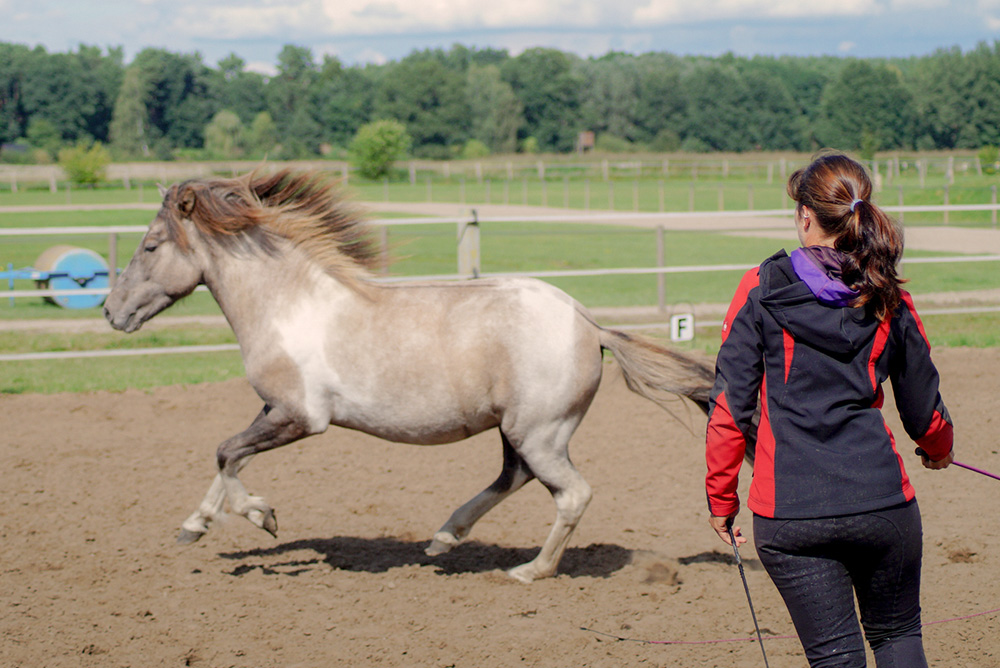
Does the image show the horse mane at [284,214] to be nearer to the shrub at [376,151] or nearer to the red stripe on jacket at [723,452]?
the red stripe on jacket at [723,452]

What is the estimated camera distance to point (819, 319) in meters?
1.99

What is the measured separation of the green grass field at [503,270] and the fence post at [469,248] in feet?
1.03

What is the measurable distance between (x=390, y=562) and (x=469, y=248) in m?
4.79

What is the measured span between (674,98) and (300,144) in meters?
37.0

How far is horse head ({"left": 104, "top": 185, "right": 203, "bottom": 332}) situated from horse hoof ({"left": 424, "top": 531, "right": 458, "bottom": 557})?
5.54 ft

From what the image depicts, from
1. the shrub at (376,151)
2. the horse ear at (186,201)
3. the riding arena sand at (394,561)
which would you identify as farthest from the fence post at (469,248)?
the shrub at (376,151)

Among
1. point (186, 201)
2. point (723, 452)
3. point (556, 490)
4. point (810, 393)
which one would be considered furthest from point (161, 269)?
point (810, 393)

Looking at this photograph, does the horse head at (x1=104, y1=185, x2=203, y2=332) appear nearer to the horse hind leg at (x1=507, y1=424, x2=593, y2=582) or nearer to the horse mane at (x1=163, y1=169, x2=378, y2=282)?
the horse mane at (x1=163, y1=169, x2=378, y2=282)

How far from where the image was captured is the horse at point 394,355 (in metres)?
4.01

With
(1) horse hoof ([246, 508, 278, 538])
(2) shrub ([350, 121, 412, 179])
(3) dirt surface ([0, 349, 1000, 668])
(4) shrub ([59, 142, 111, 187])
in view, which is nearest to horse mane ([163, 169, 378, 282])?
(1) horse hoof ([246, 508, 278, 538])

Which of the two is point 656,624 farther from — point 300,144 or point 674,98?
point 674,98

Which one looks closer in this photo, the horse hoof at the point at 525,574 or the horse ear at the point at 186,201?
the horse hoof at the point at 525,574

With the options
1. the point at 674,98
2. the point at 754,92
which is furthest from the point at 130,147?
the point at 754,92

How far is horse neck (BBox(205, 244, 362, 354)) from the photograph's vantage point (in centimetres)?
422
